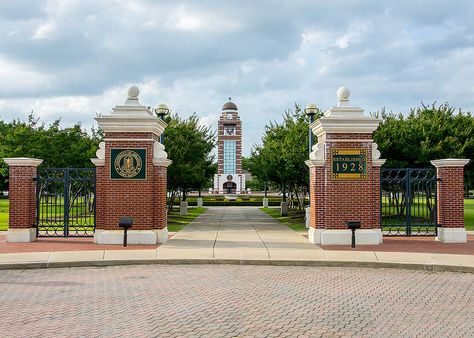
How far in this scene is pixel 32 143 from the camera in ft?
86.6

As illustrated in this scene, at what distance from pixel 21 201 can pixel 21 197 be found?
120mm

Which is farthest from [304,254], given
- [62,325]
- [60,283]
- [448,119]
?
[448,119]

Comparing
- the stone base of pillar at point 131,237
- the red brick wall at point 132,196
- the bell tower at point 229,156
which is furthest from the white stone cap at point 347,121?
the bell tower at point 229,156

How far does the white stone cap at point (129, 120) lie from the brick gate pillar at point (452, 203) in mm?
8935

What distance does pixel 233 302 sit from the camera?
735cm

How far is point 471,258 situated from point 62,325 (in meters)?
9.35

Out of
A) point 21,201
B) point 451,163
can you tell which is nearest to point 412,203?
point 451,163

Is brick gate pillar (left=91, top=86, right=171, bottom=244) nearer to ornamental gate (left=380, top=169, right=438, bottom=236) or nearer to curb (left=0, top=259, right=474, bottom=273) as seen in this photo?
curb (left=0, top=259, right=474, bottom=273)

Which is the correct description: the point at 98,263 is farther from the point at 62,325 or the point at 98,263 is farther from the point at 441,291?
the point at 441,291

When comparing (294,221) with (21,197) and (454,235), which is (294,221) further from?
(21,197)

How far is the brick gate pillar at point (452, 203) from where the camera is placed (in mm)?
14695

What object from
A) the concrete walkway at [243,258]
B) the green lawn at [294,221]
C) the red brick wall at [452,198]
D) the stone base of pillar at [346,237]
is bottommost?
the green lawn at [294,221]

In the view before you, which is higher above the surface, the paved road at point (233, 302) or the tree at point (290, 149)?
the tree at point (290, 149)

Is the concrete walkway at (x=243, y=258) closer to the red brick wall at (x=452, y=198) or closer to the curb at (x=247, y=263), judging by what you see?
the curb at (x=247, y=263)
